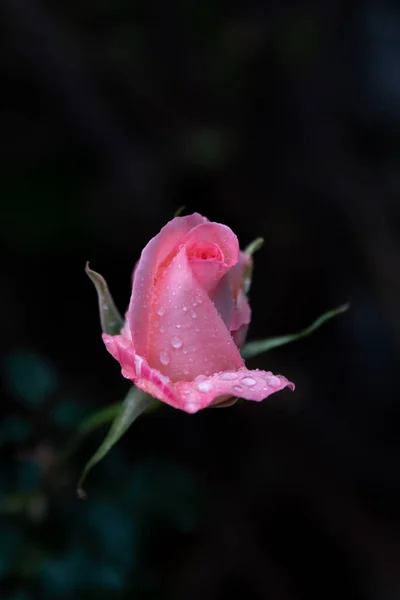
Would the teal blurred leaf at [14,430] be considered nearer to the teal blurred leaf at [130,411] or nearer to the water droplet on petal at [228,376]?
the teal blurred leaf at [130,411]

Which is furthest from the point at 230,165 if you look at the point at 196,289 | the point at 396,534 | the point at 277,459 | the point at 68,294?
the point at 196,289

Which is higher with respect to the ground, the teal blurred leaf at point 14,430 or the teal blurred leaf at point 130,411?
the teal blurred leaf at point 130,411

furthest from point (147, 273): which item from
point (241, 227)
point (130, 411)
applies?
point (241, 227)

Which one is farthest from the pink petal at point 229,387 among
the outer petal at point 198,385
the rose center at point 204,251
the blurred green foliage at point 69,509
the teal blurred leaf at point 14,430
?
the teal blurred leaf at point 14,430

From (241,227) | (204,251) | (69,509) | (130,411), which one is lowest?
(69,509)

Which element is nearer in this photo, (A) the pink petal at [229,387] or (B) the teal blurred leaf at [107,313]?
(A) the pink petal at [229,387]

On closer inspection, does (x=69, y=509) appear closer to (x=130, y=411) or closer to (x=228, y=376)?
(x=130, y=411)

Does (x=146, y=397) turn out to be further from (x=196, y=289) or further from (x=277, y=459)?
(x=277, y=459)

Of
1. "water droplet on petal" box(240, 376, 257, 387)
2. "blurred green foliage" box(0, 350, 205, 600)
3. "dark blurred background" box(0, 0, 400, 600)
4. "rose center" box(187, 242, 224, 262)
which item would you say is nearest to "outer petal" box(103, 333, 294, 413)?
"water droplet on petal" box(240, 376, 257, 387)
